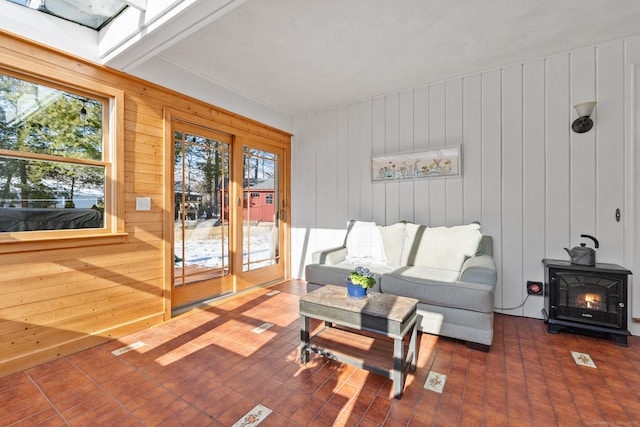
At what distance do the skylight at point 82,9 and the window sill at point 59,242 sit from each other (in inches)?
67.0

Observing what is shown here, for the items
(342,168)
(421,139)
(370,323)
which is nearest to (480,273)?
Result: (370,323)

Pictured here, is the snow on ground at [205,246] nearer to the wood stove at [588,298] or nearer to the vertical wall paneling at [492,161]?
the vertical wall paneling at [492,161]

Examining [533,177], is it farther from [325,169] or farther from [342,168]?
[325,169]

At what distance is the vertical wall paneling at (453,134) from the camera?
3406 millimetres

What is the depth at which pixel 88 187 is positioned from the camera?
97.0 inches

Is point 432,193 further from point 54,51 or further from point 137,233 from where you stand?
point 54,51

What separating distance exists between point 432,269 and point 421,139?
Answer: 65.2 inches

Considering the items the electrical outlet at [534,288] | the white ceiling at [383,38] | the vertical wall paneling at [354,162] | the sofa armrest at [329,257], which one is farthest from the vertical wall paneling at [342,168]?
the electrical outlet at [534,288]

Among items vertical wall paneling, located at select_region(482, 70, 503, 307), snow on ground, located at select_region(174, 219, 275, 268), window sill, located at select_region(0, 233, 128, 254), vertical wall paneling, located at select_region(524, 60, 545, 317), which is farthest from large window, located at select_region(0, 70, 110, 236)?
vertical wall paneling, located at select_region(524, 60, 545, 317)

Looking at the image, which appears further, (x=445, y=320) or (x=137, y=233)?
(x=137, y=233)

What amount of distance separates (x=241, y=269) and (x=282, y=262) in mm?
886

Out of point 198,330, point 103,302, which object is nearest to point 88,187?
point 103,302

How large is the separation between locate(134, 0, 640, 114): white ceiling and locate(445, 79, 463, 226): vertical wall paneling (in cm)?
20

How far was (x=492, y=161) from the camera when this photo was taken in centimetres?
324
